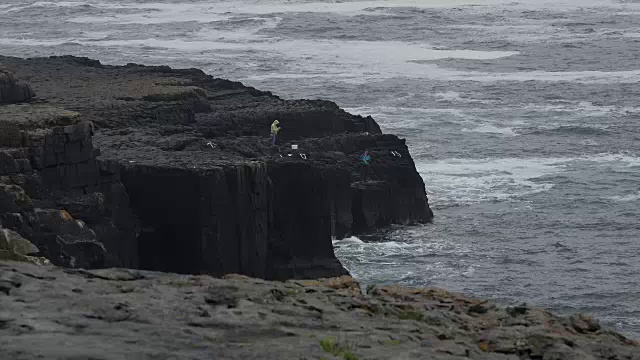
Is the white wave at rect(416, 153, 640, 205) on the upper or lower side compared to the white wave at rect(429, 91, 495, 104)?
upper

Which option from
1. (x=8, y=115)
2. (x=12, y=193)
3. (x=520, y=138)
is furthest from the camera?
(x=520, y=138)

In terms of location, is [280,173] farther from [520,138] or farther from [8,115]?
[520,138]

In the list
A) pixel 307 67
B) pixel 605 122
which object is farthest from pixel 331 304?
pixel 307 67

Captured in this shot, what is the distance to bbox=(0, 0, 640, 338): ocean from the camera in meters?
40.1

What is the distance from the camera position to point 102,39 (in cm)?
9519

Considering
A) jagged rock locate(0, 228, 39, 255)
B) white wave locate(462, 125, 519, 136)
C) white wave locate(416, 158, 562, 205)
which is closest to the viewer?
jagged rock locate(0, 228, 39, 255)

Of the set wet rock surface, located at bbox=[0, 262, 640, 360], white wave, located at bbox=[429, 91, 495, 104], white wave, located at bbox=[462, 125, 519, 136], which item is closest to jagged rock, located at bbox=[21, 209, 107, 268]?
wet rock surface, located at bbox=[0, 262, 640, 360]

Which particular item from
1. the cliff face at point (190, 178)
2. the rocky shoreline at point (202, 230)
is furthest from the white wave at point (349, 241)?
the rocky shoreline at point (202, 230)

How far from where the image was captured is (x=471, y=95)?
72000mm

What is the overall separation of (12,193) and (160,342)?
50.9 feet

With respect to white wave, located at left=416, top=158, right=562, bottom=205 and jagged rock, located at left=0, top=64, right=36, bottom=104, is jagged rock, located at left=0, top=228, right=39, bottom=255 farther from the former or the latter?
white wave, located at left=416, top=158, right=562, bottom=205

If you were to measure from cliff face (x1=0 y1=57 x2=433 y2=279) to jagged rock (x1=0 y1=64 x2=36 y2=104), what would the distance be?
627 mm

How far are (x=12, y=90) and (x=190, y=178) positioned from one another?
33.6 feet

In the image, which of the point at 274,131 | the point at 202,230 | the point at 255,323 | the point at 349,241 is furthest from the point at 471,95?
the point at 255,323
